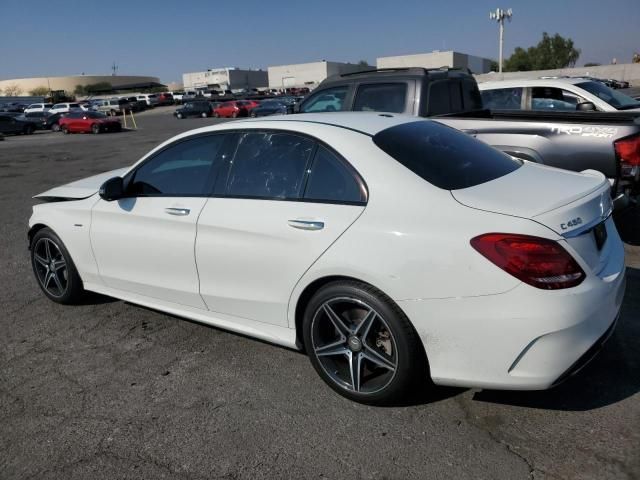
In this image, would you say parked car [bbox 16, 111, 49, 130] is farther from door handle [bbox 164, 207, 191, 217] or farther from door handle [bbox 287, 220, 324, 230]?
door handle [bbox 287, 220, 324, 230]

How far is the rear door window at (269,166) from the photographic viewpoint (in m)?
→ 3.38

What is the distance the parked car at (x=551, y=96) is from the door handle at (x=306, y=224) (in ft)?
23.1

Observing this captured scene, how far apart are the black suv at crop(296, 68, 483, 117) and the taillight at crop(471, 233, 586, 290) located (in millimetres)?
4200

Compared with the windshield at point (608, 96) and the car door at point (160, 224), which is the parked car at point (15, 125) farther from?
the car door at point (160, 224)

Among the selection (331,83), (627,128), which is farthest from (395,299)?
(331,83)

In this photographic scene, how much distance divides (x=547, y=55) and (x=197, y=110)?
236 ft

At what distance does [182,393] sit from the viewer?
340 centimetres

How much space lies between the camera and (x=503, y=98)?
30.5 feet

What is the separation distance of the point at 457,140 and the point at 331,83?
4.11 meters

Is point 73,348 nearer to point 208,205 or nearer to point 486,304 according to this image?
point 208,205

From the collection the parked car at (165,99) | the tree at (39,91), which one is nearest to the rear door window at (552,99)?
the parked car at (165,99)

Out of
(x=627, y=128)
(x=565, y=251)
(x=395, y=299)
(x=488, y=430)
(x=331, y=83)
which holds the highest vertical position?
(x=331, y=83)

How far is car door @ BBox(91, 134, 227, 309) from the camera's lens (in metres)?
3.76

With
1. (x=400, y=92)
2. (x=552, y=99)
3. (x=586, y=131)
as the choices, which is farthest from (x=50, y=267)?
(x=552, y=99)
